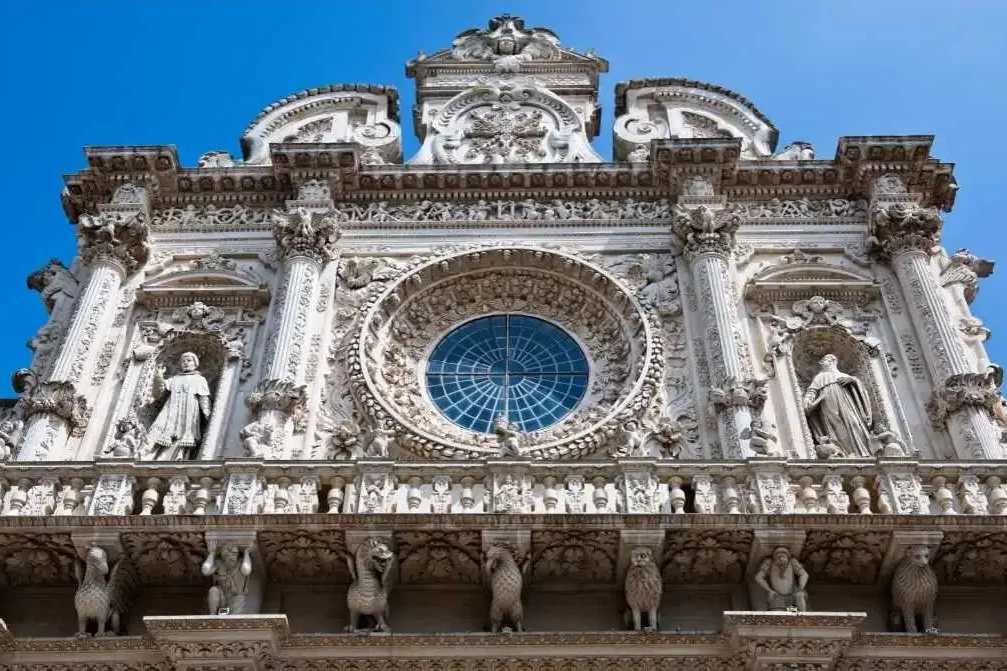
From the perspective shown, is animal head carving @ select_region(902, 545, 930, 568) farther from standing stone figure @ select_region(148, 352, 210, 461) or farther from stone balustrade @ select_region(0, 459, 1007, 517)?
standing stone figure @ select_region(148, 352, 210, 461)

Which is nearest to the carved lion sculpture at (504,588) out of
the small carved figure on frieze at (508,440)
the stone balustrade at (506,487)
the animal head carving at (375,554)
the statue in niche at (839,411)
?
the stone balustrade at (506,487)

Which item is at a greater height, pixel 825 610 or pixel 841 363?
pixel 841 363

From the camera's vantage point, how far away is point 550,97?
59.3 ft

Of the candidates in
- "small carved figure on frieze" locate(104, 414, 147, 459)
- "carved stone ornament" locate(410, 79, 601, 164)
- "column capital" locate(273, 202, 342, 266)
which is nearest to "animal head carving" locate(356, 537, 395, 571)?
"small carved figure on frieze" locate(104, 414, 147, 459)

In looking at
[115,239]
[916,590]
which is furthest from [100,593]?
[916,590]

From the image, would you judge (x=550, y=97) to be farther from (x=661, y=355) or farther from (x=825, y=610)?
(x=825, y=610)

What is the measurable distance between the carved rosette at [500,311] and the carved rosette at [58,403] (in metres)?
3.14

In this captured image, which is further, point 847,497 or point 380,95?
point 380,95

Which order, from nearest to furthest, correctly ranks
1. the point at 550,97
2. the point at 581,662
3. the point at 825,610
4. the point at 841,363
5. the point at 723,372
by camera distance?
the point at 581,662 < the point at 825,610 < the point at 723,372 < the point at 841,363 < the point at 550,97

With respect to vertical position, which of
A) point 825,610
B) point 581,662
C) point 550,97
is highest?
point 550,97

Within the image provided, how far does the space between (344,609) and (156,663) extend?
1649mm

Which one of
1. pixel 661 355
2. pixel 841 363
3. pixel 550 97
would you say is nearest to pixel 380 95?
pixel 550 97

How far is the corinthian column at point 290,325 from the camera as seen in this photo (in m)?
12.2

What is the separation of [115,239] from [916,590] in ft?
35.0
